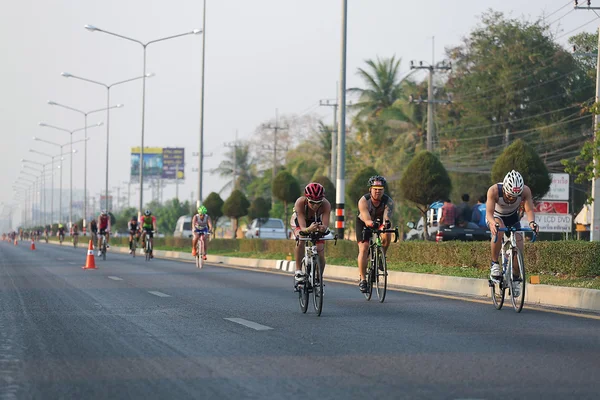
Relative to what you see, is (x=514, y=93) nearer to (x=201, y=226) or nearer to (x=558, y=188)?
(x=558, y=188)

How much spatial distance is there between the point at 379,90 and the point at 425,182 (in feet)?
135

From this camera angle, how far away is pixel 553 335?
10.5 metres

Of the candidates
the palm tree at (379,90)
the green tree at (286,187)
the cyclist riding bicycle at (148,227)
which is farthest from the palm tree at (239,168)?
the cyclist riding bicycle at (148,227)

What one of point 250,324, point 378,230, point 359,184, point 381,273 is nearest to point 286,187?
point 359,184

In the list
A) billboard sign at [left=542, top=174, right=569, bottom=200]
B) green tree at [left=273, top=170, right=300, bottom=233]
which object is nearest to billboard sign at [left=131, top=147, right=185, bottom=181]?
green tree at [left=273, top=170, right=300, bottom=233]

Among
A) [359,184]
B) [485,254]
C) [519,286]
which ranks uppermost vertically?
[359,184]

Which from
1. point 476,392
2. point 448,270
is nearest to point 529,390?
point 476,392

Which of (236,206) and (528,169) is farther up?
(528,169)

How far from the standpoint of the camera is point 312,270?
13.0 meters

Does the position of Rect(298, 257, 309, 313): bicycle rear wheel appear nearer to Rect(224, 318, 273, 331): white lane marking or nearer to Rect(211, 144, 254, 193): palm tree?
Rect(224, 318, 273, 331): white lane marking

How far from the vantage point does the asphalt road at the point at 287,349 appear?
716cm

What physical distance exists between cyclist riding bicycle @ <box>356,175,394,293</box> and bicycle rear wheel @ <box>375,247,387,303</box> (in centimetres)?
14

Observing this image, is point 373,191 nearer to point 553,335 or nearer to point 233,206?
point 553,335

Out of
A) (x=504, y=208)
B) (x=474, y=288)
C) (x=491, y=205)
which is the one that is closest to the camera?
(x=491, y=205)
